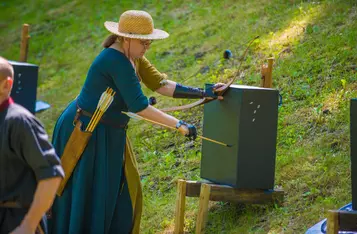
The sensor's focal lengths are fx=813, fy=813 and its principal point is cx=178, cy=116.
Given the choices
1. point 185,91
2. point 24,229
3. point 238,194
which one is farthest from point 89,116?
point 24,229

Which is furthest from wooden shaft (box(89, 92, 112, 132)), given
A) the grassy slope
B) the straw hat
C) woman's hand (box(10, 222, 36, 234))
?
woman's hand (box(10, 222, 36, 234))

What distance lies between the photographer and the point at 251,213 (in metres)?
6.19

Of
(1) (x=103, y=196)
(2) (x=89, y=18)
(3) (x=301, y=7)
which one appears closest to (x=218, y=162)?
(1) (x=103, y=196)

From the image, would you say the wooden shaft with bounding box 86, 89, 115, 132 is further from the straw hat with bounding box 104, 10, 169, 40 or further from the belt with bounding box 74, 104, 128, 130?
the straw hat with bounding box 104, 10, 169, 40

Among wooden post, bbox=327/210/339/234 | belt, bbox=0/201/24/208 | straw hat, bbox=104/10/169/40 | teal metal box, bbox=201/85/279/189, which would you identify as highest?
straw hat, bbox=104/10/169/40

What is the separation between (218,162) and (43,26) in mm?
8775

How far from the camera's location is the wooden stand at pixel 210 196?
5926 mm

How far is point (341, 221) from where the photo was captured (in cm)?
460

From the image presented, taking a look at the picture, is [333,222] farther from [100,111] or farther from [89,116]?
[89,116]

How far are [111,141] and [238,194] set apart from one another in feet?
3.53

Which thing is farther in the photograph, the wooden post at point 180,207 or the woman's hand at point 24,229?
the wooden post at point 180,207

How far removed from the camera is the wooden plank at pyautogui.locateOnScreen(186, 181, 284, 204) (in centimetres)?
593

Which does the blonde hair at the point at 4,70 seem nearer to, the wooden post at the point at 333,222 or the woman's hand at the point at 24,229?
the woman's hand at the point at 24,229

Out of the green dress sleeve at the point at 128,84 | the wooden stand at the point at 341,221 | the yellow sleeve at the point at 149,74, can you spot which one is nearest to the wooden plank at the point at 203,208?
the yellow sleeve at the point at 149,74
